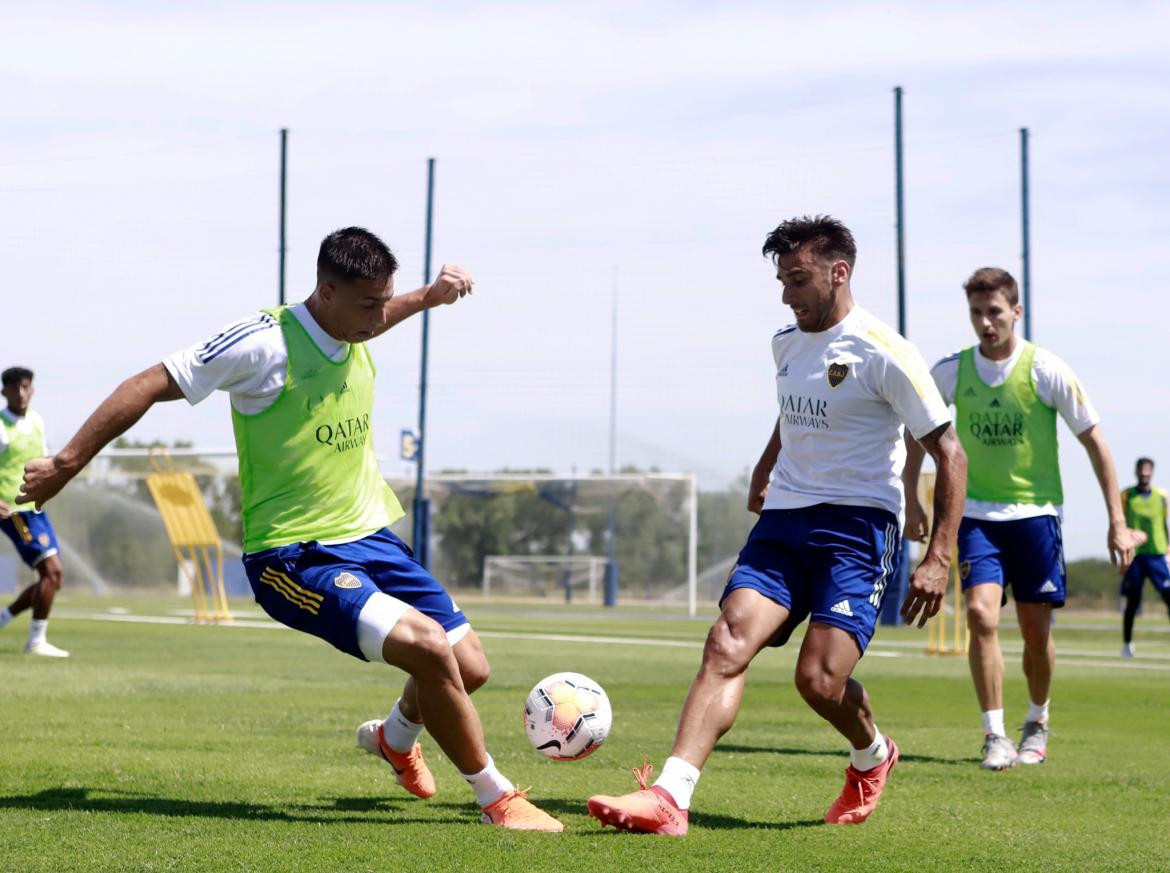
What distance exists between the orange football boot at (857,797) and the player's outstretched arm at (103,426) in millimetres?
2721

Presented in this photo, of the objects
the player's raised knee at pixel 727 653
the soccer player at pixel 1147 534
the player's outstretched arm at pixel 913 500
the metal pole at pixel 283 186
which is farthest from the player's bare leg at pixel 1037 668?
the metal pole at pixel 283 186

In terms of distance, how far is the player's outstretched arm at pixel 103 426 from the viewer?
5.54m

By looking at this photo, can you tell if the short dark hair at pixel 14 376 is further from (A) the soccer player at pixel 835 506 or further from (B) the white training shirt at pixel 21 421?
(A) the soccer player at pixel 835 506

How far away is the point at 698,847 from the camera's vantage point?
5414 mm

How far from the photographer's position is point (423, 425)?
3067 cm

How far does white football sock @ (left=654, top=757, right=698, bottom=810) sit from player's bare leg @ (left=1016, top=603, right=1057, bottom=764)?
135 inches

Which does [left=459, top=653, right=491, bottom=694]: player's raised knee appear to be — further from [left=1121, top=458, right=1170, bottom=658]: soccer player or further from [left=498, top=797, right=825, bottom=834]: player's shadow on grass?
[left=1121, top=458, right=1170, bottom=658]: soccer player

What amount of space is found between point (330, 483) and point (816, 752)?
11.8ft

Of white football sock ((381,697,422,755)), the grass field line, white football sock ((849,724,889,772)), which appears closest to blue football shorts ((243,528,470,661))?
white football sock ((381,697,422,755))

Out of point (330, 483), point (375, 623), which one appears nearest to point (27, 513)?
point (330, 483)

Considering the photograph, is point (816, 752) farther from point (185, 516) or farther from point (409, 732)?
point (185, 516)

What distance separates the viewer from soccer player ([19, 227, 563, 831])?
5.70 meters

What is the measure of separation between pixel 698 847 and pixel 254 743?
3.50 m

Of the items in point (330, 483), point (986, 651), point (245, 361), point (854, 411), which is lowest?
point (986, 651)
